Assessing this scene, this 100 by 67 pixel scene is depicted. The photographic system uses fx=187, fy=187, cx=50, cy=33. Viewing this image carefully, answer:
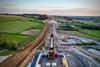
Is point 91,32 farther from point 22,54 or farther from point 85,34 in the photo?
point 22,54

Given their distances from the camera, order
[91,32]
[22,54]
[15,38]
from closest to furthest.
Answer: [22,54] < [15,38] < [91,32]

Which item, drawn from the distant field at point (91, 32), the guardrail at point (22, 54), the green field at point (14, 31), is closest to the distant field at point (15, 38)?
the green field at point (14, 31)

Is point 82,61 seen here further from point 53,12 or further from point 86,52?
point 53,12

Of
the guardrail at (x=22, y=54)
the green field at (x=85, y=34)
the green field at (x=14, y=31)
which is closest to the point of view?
the guardrail at (x=22, y=54)

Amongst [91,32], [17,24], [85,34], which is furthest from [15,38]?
[91,32]

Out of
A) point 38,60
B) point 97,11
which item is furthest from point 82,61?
point 97,11

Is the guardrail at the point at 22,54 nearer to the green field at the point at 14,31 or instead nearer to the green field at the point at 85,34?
the green field at the point at 14,31

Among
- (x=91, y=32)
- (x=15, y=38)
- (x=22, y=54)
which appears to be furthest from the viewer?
(x=91, y=32)
